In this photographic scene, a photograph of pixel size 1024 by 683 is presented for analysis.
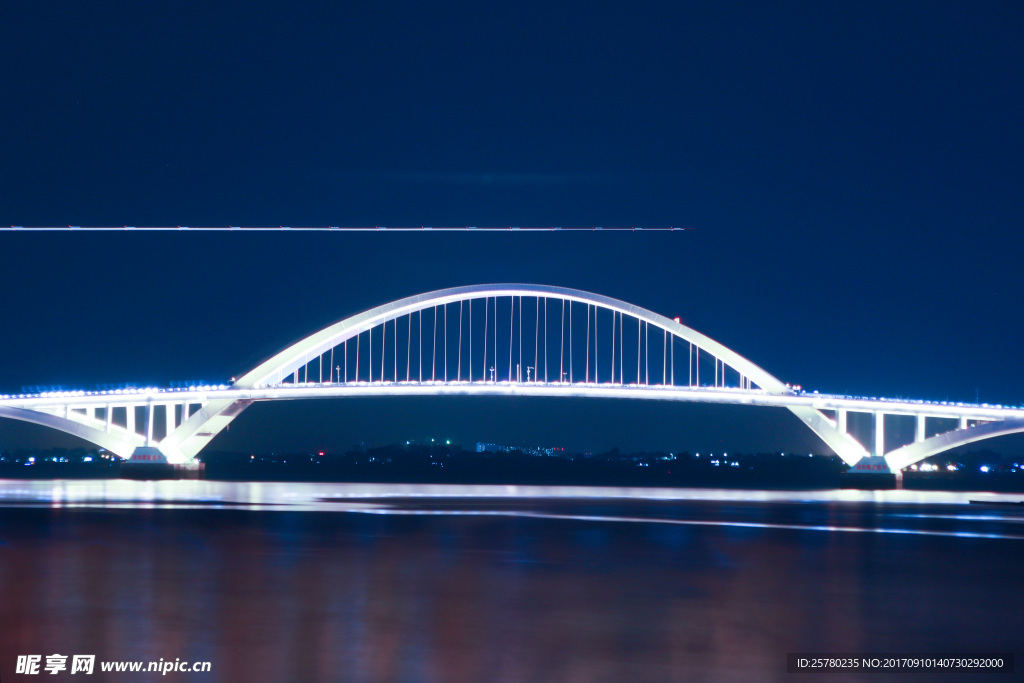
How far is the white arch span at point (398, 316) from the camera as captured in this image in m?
53.2

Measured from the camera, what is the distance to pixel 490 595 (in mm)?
11211

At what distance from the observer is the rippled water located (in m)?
8.06

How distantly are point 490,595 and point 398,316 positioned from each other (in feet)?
144

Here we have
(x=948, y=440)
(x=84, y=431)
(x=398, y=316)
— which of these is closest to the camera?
(x=84, y=431)

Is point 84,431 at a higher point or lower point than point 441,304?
lower

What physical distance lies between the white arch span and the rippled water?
102 feet

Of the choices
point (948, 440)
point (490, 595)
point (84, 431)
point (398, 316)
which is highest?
point (398, 316)

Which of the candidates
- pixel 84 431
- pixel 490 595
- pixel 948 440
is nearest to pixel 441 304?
pixel 84 431

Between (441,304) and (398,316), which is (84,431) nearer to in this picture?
(398,316)

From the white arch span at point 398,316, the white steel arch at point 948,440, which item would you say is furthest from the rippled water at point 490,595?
the white steel arch at point 948,440

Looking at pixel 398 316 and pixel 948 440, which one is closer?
pixel 948 440

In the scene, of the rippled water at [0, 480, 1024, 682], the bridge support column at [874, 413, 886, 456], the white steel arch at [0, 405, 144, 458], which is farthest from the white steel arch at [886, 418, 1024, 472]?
the white steel arch at [0, 405, 144, 458]

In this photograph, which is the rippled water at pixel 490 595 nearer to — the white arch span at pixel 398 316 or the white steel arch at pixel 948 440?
the white arch span at pixel 398 316

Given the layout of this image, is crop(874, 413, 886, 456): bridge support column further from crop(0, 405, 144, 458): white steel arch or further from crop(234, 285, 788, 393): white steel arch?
crop(0, 405, 144, 458): white steel arch
